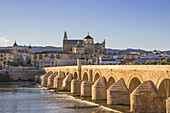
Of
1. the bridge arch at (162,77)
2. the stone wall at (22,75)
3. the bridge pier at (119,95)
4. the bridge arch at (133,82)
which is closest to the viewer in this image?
the bridge arch at (162,77)

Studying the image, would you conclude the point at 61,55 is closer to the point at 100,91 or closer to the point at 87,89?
the point at 87,89

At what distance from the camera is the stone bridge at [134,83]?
2864cm

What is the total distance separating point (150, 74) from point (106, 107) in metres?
6.21

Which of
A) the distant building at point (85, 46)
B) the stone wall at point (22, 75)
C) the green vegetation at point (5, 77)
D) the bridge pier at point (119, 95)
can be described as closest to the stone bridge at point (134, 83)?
the bridge pier at point (119, 95)

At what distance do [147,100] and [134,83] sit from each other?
20.8 feet

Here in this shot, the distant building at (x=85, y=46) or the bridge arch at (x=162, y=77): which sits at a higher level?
the distant building at (x=85, y=46)

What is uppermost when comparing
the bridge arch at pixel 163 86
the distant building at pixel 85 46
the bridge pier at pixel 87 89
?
the distant building at pixel 85 46

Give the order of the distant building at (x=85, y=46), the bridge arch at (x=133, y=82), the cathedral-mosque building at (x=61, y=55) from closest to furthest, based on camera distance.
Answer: the bridge arch at (x=133, y=82) < the cathedral-mosque building at (x=61, y=55) < the distant building at (x=85, y=46)

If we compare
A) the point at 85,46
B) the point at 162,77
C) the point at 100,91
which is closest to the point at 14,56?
the point at 85,46

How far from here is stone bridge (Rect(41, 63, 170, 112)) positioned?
2864cm

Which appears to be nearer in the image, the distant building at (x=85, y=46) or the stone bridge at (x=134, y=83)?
the stone bridge at (x=134, y=83)

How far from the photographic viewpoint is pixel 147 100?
2880cm

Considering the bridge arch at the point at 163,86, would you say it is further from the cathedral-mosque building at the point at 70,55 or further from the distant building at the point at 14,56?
the cathedral-mosque building at the point at 70,55

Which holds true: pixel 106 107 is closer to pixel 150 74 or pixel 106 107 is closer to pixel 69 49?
pixel 150 74
